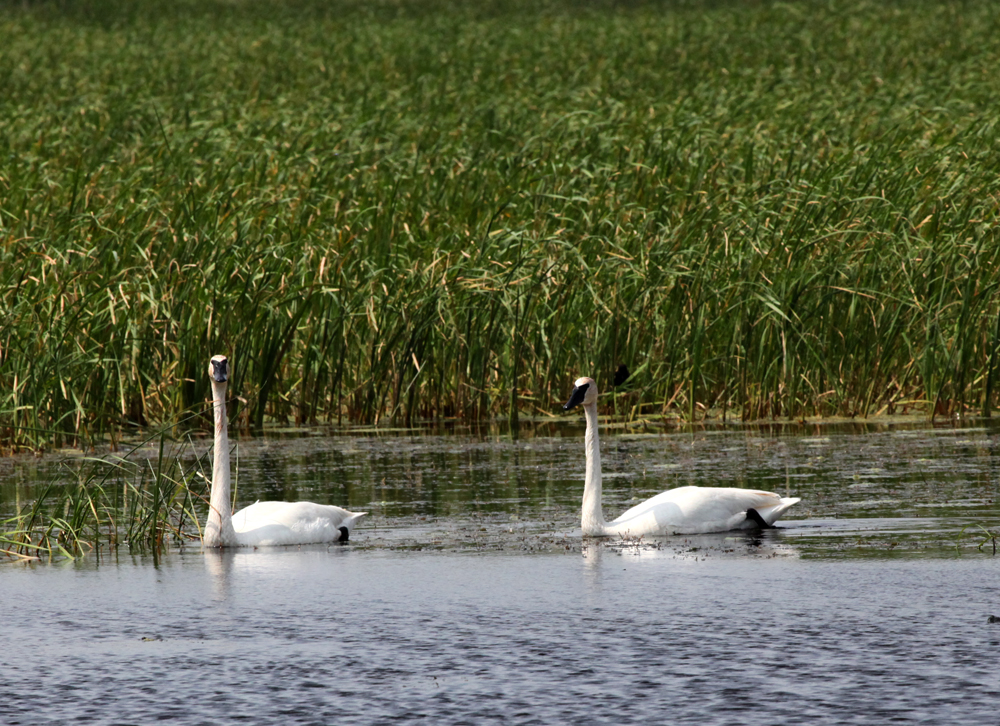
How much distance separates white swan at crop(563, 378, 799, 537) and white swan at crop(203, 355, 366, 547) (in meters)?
1.20

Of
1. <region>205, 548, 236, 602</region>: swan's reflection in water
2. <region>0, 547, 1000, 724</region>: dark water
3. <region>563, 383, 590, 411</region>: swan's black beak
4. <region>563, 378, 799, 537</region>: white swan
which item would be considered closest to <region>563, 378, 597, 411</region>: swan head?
<region>563, 383, 590, 411</region>: swan's black beak

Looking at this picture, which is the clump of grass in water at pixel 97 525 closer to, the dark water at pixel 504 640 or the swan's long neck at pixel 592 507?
the dark water at pixel 504 640

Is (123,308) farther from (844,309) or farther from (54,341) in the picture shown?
(844,309)

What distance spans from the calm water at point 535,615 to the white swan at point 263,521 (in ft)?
0.31

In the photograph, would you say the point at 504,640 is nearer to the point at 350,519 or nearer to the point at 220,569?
the point at 220,569

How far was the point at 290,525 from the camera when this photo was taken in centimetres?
881

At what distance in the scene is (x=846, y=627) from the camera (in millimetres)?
6387

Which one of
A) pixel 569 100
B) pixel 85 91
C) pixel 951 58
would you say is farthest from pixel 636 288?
pixel 951 58

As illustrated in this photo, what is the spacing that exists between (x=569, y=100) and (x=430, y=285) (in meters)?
11.9

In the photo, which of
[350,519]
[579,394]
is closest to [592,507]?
[579,394]

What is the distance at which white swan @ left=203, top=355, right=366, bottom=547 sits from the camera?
865 centimetres

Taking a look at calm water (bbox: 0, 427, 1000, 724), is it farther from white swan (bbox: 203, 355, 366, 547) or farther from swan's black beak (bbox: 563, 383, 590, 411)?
swan's black beak (bbox: 563, 383, 590, 411)

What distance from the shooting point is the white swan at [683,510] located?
28.5 feet

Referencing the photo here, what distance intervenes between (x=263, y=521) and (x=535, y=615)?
7.98ft
